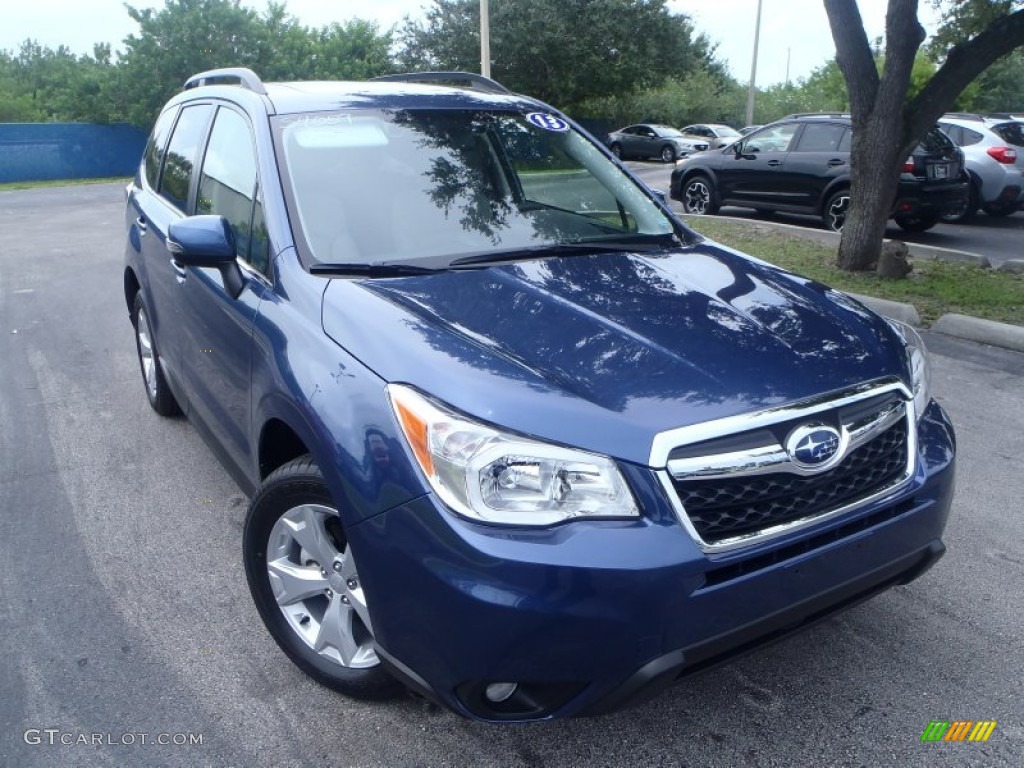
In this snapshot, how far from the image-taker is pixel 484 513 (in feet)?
7.06

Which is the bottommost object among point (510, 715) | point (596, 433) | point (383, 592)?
point (510, 715)

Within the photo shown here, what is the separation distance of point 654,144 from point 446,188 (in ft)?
95.7

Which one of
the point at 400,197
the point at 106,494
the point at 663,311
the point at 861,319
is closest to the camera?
the point at 663,311

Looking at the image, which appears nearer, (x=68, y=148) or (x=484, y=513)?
(x=484, y=513)

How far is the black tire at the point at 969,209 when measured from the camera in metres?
13.6

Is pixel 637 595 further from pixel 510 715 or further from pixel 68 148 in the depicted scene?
pixel 68 148

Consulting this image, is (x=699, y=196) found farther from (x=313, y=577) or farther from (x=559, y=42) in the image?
(x=559, y=42)

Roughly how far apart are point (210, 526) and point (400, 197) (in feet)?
5.97

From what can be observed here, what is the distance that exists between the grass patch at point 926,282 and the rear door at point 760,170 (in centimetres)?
208

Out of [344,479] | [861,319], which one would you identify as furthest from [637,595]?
[861,319]

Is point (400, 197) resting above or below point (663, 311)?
above

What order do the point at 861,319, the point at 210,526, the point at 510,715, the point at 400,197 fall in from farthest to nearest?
the point at 210,526 → the point at 400,197 → the point at 861,319 → the point at 510,715

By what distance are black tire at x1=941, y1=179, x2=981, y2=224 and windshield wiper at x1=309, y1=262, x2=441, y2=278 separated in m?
12.3

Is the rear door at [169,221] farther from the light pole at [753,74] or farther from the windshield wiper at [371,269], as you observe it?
the light pole at [753,74]
